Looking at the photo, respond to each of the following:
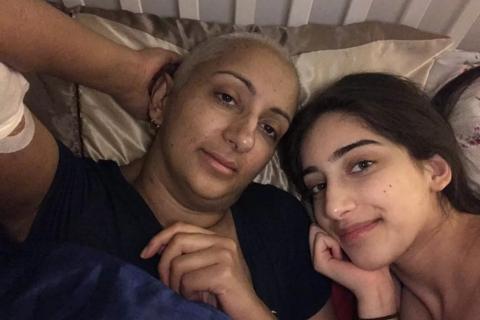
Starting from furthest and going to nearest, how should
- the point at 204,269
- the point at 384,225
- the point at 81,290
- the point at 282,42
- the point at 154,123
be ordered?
the point at 282,42 → the point at 154,123 → the point at 384,225 → the point at 204,269 → the point at 81,290

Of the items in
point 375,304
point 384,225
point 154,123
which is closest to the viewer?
point 384,225

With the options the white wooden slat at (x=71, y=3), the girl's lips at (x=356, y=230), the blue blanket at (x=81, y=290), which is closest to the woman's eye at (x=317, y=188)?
the girl's lips at (x=356, y=230)

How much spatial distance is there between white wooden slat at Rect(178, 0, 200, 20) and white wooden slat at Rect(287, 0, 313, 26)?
0.24m

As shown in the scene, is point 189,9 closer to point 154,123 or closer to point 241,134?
point 154,123

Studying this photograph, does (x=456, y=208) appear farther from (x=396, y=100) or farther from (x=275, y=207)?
(x=275, y=207)

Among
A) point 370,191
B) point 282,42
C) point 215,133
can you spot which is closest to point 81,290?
point 215,133

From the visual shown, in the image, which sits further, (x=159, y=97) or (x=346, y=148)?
(x=159, y=97)

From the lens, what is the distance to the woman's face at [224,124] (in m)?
1.17

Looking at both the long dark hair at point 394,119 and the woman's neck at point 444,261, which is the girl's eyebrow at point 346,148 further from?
the woman's neck at point 444,261

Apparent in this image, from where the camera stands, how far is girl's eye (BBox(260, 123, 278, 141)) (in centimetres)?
127

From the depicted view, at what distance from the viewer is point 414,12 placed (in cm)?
156

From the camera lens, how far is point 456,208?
4.04 feet

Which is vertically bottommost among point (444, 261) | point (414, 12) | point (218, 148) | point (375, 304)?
point (375, 304)

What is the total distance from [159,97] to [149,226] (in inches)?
12.0
